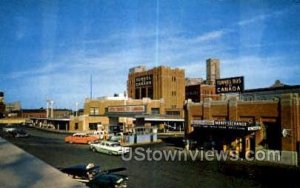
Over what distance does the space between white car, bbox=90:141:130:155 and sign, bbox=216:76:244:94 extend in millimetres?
16880

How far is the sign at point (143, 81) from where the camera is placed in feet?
382

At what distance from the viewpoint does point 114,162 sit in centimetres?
3212

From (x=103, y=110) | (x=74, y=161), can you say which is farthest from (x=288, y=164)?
(x=103, y=110)

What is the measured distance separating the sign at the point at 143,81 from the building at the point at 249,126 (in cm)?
7163

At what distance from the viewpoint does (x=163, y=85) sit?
110m

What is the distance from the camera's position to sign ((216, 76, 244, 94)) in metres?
43.1

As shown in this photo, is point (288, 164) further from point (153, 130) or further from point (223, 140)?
point (153, 130)

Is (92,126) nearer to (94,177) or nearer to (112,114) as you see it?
(112,114)

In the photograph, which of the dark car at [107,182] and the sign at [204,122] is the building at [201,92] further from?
the dark car at [107,182]

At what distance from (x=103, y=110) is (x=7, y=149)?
283ft

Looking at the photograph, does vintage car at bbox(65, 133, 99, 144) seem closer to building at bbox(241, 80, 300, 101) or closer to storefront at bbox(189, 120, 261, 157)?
storefront at bbox(189, 120, 261, 157)

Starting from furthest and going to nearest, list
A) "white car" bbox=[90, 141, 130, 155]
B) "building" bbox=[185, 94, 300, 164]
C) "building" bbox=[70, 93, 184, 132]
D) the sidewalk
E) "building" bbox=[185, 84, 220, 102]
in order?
"building" bbox=[185, 84, 220, 102] < "building" bbox=[70, 93, 184, 132] < "white car" bbox=[90, 141, 130, 155] < "building" bbox=[185, 94, 300, 164] < the sidewalk

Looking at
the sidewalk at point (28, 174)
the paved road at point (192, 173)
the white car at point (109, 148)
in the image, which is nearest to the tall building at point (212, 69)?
the white car at point (109, 148)

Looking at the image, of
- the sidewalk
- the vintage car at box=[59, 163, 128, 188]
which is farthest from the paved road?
the sidewalk
